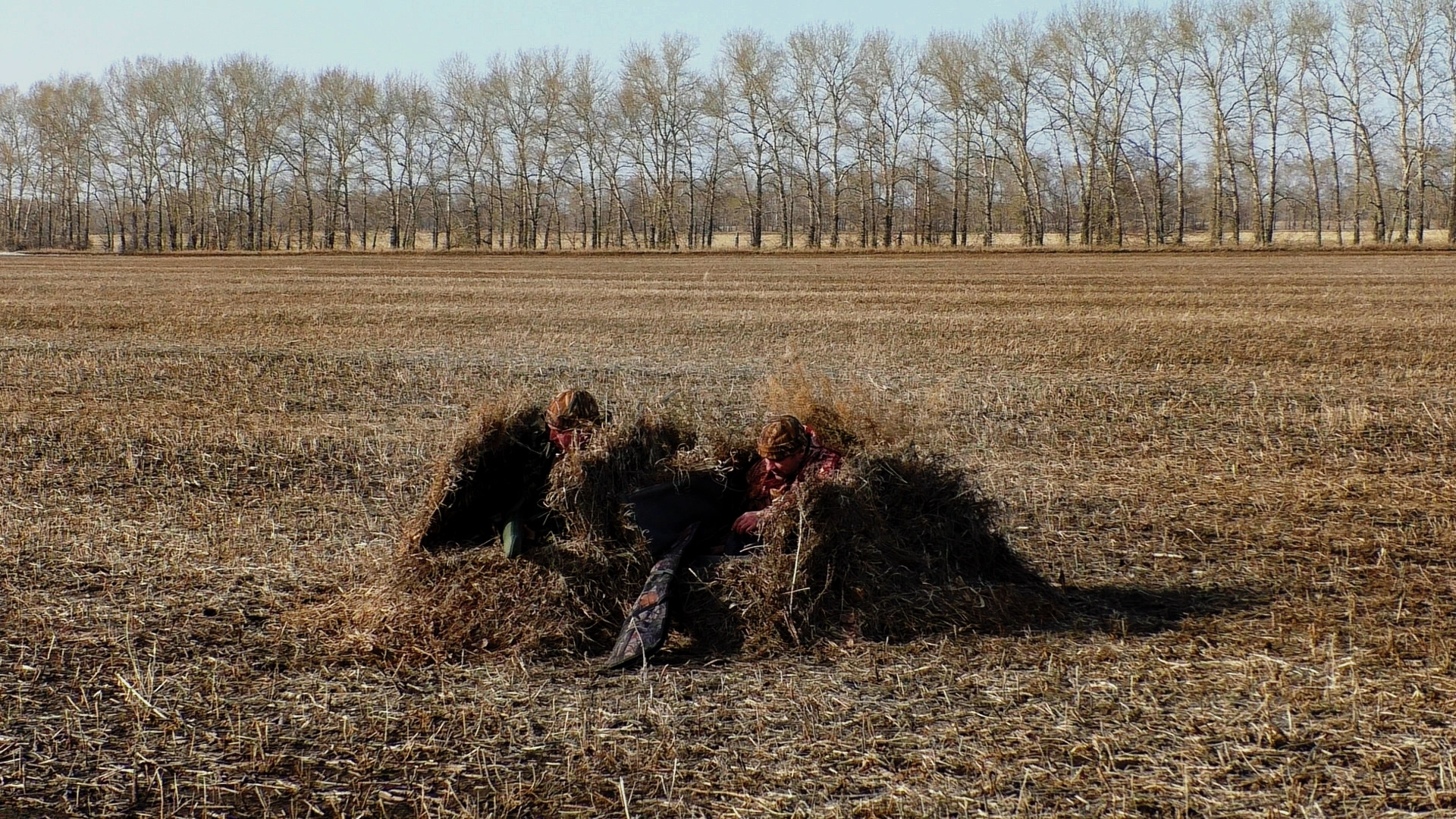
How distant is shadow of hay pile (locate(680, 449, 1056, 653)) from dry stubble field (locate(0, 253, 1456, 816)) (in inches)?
A: 6.6

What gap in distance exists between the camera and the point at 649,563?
5852 mm

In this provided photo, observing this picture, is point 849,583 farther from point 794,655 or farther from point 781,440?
point 781,440

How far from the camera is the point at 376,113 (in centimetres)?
8575

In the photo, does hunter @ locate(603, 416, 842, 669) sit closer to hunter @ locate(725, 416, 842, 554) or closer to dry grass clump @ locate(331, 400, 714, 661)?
hunter @ locate(725, 416, 842, 554)

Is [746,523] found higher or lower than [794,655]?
higher

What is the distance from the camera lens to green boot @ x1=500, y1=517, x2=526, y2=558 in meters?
5.89

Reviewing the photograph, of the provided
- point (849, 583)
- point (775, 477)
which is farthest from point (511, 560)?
point (849, 583)

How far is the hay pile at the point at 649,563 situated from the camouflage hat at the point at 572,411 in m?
0.16

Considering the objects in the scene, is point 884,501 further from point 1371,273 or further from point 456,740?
point 1371,273

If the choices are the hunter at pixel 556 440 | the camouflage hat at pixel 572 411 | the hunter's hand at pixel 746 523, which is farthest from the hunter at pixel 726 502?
the camouflage hat at pixel 572 411

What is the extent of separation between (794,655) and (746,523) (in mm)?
767

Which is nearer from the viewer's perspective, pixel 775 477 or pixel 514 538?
pixel 514 538

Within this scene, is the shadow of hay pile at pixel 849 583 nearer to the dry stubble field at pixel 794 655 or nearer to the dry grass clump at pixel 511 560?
the dry stubble field at pixel 794 655

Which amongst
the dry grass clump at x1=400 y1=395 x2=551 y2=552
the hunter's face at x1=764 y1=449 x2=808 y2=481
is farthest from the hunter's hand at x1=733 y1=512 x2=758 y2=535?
the dry grass clump at x1=400 y1=395 x2=551 y2=552
